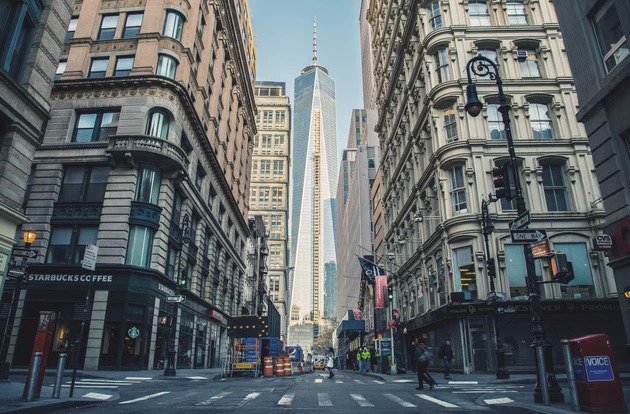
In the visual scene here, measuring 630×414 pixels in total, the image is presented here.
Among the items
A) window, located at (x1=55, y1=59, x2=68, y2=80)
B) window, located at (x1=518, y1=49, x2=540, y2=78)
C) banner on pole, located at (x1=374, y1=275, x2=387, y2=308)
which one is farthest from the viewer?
banner on pole, located at (x1=374, y1=275, x2=387, y2=308)

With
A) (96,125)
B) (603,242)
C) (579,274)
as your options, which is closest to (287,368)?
(579,274)

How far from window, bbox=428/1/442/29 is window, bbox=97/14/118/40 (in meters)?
24.7

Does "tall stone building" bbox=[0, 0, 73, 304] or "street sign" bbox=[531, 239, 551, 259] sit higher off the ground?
"tall stone building" bbox=[0, 0, 73, 304]

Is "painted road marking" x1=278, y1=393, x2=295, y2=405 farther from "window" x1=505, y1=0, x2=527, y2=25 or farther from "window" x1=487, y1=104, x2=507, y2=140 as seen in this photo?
"window" x1=505, y1=0, x2=527, y2=25

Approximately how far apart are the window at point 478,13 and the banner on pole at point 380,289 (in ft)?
91.6

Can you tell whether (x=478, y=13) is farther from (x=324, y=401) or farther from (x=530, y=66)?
(x=324, y=401)

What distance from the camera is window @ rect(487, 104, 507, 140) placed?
30.5 metres

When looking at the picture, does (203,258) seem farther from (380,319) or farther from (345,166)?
(345,166)

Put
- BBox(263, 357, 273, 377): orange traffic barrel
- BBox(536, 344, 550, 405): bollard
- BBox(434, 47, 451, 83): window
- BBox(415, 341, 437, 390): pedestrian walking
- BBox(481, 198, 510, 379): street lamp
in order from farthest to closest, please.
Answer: BBox(434, 47, 451, 83): window, BBox(263, 357, 273, 377): orange traffic barrel, BBox(481, 198, 510, 379): street lamp, BBox(415, 341, 437, 390): pedestrian walking, BBox(536, 344, 550, 405): bollard

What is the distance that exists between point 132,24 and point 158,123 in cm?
917

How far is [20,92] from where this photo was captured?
43.0 feet

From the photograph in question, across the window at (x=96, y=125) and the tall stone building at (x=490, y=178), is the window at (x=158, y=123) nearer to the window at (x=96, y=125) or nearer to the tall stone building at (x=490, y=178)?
the window at (x=96, y=125)

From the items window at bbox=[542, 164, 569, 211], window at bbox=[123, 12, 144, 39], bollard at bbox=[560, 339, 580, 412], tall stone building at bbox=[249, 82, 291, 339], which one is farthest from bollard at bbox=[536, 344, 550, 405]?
tall stone building at bbox=[249, 82, 291, 339]

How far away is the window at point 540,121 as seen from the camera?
99.5 feet
